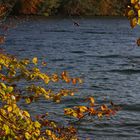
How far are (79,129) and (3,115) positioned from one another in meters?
11.5

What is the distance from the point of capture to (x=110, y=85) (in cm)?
2541

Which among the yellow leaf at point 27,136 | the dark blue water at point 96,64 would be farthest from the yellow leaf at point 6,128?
the dark blue water at point 96,64

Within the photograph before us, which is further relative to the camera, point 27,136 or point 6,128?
point 27,136

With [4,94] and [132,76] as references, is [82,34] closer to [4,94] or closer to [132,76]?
[132,76]

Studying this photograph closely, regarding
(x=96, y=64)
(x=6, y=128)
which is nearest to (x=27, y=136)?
(x=6, y=128)

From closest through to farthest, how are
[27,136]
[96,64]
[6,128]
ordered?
[6,128] → [27,136] → [96,64]

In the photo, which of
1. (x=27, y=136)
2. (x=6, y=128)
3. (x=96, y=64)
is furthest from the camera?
(x=96, y=64)

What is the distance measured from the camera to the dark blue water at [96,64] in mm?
17312

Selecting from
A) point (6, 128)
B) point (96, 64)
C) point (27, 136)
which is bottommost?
point (96, 64)

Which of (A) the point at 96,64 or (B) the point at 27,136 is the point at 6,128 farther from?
(A) the point at 96,64

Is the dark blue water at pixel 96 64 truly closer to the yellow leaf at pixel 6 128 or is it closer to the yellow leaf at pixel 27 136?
the yellow leaf at pixel 27 136

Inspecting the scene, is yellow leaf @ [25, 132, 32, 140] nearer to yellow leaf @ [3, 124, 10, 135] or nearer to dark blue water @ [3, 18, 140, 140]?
yellow leaf @ [3, 124, 10, 135]

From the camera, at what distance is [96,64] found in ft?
110

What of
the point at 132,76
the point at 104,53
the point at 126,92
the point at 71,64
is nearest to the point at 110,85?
the point at 126,92
